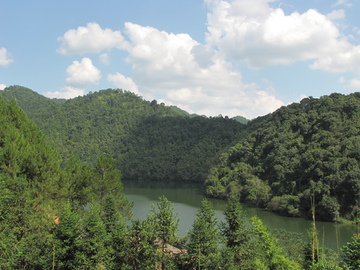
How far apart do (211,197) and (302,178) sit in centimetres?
1777

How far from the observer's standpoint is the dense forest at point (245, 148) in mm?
39188

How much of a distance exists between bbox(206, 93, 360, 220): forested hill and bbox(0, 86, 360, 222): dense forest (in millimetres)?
119

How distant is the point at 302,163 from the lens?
44.6m

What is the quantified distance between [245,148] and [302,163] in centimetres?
1639

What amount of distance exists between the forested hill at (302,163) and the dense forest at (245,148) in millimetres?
119

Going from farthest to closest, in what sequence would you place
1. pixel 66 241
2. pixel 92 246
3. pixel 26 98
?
pixel 26 98 → pixel 66 241 → pixel 92 246

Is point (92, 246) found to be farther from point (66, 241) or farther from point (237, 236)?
point (237, 236)

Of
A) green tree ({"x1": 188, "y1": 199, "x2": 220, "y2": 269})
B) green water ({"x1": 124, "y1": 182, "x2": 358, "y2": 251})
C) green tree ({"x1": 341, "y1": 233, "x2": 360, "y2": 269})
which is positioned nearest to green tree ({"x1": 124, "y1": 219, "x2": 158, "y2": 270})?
green tree ({"x1": 188, "y1": 199, "x2": 220, "y2": 269})

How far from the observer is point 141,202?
2007 inches

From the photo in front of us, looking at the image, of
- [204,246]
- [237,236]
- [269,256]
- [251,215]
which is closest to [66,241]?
[204,246]

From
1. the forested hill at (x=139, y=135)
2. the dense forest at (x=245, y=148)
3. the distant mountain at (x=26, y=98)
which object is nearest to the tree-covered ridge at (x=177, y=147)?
the forested hill at (x=139, y=135)

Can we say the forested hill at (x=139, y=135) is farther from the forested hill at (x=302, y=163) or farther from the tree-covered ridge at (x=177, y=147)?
the forested hill at (x=302, y=163)

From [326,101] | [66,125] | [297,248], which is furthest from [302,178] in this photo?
[66,125]

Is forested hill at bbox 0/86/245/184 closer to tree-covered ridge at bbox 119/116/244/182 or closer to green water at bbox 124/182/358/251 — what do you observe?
tree-covered ridge at bbox 119/116/244/182
